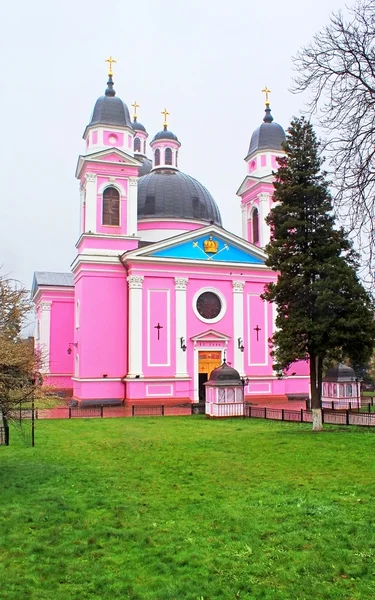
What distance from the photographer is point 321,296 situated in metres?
18.4

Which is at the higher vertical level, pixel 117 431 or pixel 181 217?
pixel 181 217

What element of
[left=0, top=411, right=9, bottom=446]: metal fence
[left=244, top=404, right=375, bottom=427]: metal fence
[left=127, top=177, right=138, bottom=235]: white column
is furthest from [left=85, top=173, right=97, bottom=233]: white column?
[left=0, top=411, right=9, bottom=446]: metal fence

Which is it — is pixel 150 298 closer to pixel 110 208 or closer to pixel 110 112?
pixel 110 208

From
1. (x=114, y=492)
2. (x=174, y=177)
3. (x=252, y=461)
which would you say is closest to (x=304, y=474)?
(x=252, y=461)

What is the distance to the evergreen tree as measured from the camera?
61.1ft

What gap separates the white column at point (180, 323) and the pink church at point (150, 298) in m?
0.06

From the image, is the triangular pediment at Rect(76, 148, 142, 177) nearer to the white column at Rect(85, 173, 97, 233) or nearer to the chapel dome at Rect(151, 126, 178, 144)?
the white column at Rect(85, 173, 97, 233)

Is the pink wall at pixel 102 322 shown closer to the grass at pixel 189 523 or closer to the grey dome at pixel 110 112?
the grey dome at pixel 110 112

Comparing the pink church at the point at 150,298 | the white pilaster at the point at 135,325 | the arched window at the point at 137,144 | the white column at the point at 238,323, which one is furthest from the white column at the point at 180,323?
the arched window at the point at 137,144

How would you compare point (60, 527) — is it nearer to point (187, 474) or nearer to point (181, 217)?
point (187, 474)

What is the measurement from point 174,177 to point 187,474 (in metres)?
31.8

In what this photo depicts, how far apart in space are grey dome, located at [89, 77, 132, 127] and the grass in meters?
24.4

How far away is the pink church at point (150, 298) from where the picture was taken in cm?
3150

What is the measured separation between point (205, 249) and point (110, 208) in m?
6.27
